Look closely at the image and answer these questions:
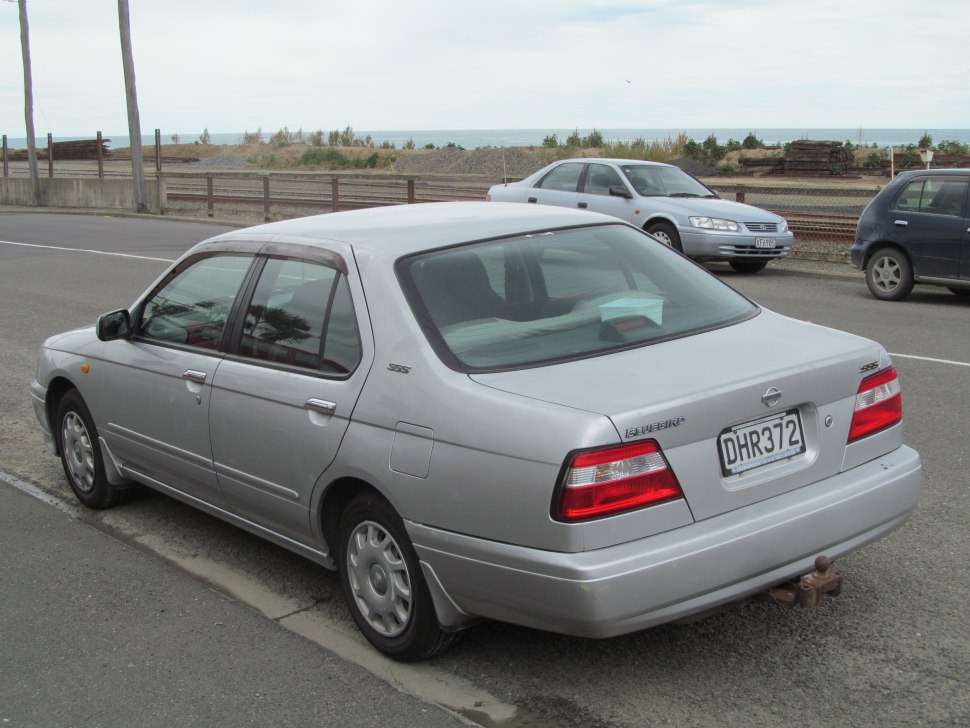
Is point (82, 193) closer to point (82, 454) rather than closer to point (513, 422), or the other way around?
point (82, 454)

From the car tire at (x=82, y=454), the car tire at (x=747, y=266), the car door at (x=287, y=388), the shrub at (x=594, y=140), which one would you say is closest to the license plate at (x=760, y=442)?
the car door at (x=287, y=388)

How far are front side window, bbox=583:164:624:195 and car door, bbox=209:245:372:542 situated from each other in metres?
12.6

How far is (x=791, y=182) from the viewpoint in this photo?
3734 cm

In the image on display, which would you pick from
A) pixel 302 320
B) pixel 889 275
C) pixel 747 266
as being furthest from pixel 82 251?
pixel 302 320

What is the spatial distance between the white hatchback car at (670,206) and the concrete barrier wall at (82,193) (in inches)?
697

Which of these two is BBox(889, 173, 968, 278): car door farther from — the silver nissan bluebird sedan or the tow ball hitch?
the tow ball hitch

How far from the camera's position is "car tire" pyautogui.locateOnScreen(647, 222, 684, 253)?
15.9 meters

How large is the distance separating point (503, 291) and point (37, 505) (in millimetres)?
3288

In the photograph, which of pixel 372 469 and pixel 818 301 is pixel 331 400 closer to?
pixel 372 469

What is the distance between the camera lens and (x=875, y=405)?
4102 mm

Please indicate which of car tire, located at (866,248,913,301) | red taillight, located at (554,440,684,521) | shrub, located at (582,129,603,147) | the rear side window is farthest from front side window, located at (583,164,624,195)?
shrub, located at (582,129,603,147)

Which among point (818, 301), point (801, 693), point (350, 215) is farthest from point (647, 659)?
point (818, 301)

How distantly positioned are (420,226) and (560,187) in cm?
1311

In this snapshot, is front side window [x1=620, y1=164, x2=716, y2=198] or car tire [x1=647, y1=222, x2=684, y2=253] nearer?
car tire [x1=647, y1=222, x2=684, y2=253]
